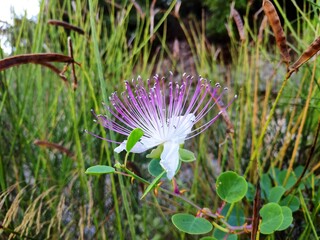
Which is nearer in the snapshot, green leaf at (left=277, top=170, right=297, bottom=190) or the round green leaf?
the round green leaf

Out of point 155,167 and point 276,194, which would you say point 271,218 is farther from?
point 276,194

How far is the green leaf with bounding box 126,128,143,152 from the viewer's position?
1.97 ft

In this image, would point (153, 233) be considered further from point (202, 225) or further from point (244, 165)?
point (202, 225)

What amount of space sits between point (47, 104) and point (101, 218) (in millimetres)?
546

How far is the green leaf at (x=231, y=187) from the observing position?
75 cm

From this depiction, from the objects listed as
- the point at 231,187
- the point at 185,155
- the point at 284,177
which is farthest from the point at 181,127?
the point at 284,177

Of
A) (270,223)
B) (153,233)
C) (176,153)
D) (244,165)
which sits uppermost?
(176,153)

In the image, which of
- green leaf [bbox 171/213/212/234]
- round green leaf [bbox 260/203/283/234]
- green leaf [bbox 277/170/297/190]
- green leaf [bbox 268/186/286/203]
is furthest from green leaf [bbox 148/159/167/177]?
green leaf [bbox 277/170/297/190]

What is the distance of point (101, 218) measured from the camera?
4.03 feet

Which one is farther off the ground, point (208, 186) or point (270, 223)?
point (270, 223)

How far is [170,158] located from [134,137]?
61mm

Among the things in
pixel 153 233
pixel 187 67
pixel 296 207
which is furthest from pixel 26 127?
pixel 187 67

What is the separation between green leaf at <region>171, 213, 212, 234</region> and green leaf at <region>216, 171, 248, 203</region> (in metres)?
0.05

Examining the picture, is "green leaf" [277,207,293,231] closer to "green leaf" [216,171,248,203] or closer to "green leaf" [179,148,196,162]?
"green leaf" [216,171,248,203]
